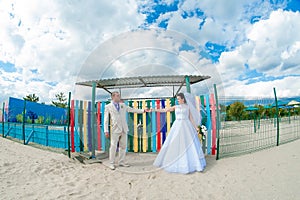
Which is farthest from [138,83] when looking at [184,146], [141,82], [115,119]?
[184,146]

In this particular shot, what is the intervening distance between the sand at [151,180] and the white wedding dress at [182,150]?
152 millimetres

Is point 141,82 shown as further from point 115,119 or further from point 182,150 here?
point 182,150

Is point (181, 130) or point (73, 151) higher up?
point (181, 130)

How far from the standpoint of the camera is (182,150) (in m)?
3.24

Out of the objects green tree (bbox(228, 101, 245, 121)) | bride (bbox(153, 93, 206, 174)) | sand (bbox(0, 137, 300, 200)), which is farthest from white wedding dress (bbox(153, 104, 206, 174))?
green tree (bbox(228, 101, 245, 121))

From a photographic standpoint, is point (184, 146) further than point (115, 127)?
No

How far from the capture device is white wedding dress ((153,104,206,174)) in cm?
317

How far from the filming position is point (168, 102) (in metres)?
4.41

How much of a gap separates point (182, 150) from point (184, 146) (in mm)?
89

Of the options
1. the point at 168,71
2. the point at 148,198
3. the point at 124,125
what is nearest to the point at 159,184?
the point at 148,198

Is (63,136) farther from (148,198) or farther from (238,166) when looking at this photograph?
(238,166)

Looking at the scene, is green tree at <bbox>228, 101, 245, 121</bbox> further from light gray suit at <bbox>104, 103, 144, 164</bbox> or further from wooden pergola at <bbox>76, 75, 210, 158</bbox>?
light gray suit at <bbox>104, 103, 144, 164</bbox>

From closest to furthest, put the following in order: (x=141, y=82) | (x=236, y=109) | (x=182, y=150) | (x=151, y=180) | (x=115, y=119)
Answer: (x=151, y=180) → (x=182, y=150) → (x=115, y=119) → (x=141, y=82) → (x=236, y=109)

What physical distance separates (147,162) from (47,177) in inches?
82.0
